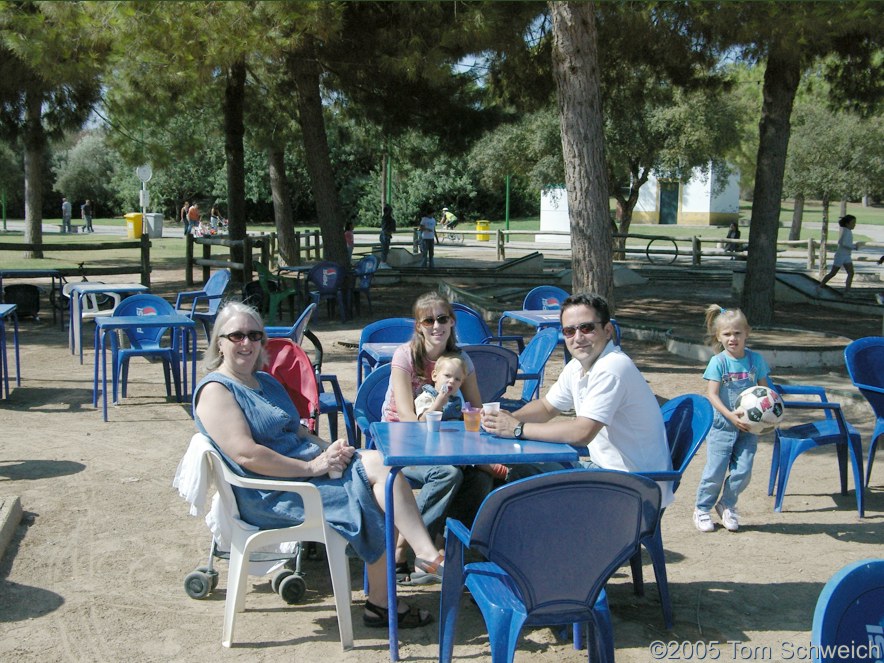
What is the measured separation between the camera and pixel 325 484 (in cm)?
369

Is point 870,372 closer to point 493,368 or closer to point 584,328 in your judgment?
point 493,368

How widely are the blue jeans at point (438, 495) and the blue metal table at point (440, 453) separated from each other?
25 centimetres

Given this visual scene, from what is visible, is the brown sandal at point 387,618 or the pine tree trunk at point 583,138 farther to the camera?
the pine tree trunk at point 583,138

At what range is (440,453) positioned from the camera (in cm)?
341

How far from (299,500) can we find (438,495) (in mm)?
600

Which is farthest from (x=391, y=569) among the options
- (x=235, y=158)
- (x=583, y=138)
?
(x=235, y=158)

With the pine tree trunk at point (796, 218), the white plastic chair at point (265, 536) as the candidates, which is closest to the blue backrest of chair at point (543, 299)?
the white plastic chair at point (265, 536)

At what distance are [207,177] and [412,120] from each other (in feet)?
112

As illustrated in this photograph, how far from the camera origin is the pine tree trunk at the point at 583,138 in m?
8.73

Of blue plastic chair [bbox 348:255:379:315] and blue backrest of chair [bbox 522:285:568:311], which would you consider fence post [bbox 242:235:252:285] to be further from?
blue backrest of chair [bbox 522:285:568:311]

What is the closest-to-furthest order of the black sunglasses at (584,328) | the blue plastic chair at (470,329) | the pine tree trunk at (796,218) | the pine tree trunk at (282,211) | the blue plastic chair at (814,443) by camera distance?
the black sunglasses at (584,328), the blue plastic chair at (814,443), the blue plastic chair at (470,329), the pine tree trunk at (282,211), the pine tree trunk at (796,218)

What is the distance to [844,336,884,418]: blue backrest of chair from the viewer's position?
5.51 metres

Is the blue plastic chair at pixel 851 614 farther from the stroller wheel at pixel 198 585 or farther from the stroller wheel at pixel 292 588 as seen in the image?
the stroller wheel at pixel 198 585

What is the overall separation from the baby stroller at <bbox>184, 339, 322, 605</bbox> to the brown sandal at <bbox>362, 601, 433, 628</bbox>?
0.35 m
